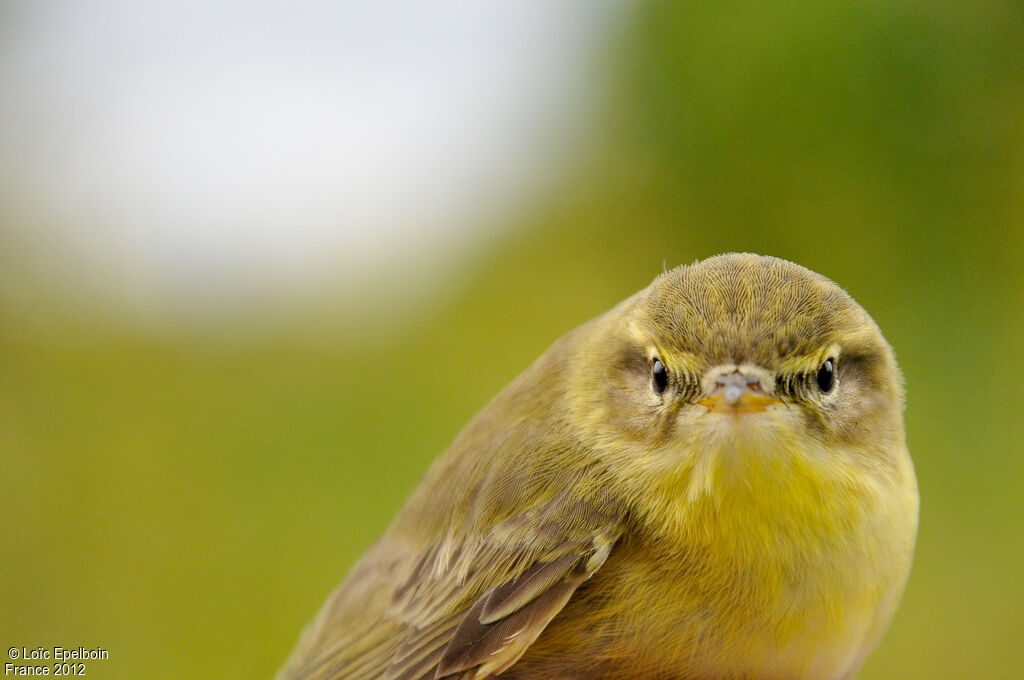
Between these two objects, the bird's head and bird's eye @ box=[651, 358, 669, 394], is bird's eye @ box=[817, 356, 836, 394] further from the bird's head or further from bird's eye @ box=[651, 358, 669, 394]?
bird's eye @ box=[651, 358, 669, 394]

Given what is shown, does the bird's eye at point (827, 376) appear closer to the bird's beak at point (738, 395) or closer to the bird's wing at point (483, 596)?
the bird's beak at point (738, 395)

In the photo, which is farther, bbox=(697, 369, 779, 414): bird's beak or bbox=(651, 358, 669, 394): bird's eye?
bbox=(651, 358, 669, 394): bird's eye

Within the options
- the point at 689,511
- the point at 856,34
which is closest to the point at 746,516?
the point at 689,511

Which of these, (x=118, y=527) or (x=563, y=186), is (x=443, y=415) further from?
(x=118, y=527)

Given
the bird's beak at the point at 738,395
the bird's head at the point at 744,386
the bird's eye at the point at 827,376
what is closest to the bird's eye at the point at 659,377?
the bird's head at the point at 744,386

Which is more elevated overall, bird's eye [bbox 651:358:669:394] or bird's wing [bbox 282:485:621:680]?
bird's eye [bbox 651:358:669:394]

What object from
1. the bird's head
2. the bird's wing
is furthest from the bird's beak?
the bird's wing

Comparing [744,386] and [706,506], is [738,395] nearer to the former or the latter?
[744,386]

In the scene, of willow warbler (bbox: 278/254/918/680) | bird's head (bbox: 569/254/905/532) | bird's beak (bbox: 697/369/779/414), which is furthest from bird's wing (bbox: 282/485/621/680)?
bird's beak (bbox: 697/369/779/414)

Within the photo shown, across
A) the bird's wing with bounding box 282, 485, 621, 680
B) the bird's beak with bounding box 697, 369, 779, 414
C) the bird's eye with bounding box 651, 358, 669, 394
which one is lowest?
the bird's wing with bounding box 282, 485, 621, 680
